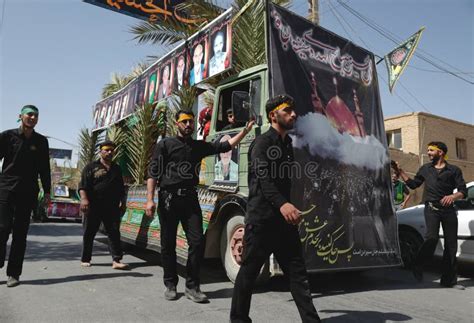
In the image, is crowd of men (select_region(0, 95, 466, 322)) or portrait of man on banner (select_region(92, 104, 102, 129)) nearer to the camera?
crowd of men (select_region(0, 95, 466, 322))

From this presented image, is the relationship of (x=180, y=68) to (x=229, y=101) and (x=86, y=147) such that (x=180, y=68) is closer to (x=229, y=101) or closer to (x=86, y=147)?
(x=229, y=101)

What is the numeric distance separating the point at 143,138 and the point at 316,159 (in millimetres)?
4001

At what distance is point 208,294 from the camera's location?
13.9 feet

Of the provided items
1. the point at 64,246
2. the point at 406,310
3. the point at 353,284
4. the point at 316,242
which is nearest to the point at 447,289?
the point at 353,284

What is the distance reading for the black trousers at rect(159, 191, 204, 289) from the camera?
13.0ft

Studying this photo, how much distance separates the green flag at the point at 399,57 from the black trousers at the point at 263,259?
8383 mm

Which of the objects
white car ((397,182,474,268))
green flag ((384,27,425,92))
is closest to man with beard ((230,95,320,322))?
white car ((397,182,474,268))

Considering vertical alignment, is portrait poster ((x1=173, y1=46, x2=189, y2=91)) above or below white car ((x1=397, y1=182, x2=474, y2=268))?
above

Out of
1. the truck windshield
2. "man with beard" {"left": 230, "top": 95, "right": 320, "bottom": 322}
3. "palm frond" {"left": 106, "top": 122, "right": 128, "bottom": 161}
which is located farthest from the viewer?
"palm frond" {"left": 106, "top": 122, "right": 128, "bottom": 161}

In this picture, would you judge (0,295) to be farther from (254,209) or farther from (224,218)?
(254,209)

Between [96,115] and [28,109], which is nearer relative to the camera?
[28,109]

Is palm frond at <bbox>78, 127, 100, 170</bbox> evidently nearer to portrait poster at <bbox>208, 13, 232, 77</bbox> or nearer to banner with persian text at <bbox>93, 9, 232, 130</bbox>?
banner with persian text at <bbox>93, 9, 232, 130</bbox>

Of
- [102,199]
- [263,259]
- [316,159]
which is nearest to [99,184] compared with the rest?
[102,199]

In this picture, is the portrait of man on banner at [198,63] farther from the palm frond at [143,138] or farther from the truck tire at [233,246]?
the truck tire at [233,246]
